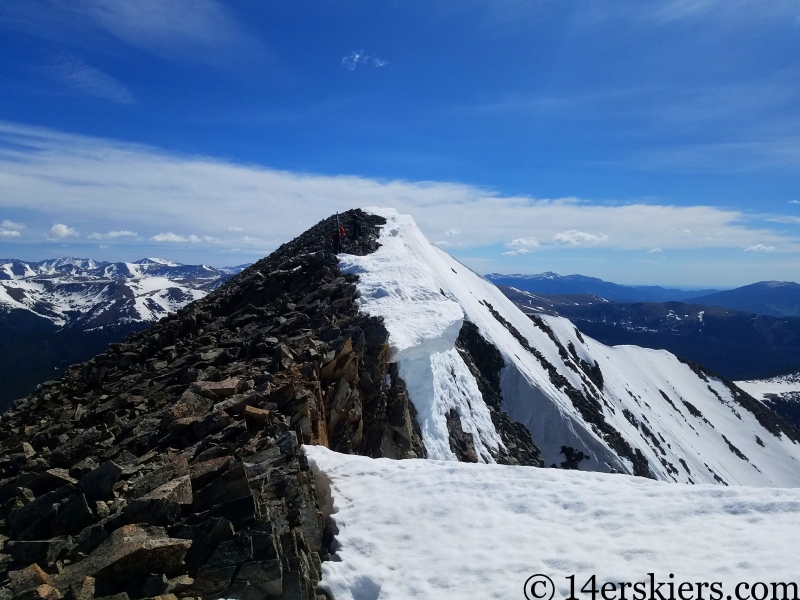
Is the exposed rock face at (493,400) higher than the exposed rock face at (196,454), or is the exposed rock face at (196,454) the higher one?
the exposed rock face at (196,454)

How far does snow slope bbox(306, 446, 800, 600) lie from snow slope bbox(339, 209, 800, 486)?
8.93 m

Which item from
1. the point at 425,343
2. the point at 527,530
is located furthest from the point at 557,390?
the point at 527,530

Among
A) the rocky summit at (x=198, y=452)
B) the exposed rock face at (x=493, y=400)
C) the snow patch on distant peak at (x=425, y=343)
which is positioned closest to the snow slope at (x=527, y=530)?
the rocky summit at (x=198, y=452)

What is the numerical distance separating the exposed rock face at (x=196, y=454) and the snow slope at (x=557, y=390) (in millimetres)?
2829

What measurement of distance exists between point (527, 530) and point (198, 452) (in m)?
6.49

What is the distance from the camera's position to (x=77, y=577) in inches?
249

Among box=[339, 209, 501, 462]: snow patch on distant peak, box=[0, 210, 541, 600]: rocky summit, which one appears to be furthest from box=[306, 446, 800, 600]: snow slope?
box=[339, 209, 501, 462]: snow patch on distant peak

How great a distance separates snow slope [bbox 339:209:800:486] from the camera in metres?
22.7

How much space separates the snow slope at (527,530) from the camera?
765 cm

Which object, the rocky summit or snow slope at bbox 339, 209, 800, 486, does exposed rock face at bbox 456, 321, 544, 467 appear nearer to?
snow slope at bbox 339, 209, 800, 486

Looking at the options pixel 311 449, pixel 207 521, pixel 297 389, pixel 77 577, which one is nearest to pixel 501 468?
pixel 311 449

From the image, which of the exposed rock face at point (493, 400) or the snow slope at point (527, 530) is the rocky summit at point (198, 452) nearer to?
the snow slope at point (527, 530)

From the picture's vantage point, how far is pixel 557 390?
4669 centimetres

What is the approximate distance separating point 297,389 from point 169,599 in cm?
685
